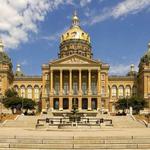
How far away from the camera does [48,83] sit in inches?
4281

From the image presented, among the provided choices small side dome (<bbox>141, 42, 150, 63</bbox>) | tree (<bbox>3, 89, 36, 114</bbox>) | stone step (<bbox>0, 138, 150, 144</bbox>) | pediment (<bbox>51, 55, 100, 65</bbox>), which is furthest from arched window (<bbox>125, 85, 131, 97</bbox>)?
stone step (<bbox>0, 138, 150, 144</bbox>)

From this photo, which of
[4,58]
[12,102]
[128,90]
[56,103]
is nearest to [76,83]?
[56,103]

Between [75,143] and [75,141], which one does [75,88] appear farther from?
[75,143]

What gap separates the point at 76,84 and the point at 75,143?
86.2 metres

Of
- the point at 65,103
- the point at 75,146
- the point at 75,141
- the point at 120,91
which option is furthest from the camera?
the point at 120,91

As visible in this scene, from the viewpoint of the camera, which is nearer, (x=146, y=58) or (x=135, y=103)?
(x=135, y=103)

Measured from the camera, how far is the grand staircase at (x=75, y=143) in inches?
835

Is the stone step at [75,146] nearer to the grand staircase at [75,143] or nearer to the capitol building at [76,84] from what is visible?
the grand staircase at [75,143]

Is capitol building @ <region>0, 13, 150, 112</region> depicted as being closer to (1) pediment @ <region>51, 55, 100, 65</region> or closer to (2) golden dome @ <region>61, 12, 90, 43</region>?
(1) pediment @ <region>51, 55, 100, 65</region>

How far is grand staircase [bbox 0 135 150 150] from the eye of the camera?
835 inches

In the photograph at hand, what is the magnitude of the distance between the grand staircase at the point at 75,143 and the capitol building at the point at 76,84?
256 feet

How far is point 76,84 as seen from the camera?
353ft

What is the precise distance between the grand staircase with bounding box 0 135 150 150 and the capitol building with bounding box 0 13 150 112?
78095 millimetres

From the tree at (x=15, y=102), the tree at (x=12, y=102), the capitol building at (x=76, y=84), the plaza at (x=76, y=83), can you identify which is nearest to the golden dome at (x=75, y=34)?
the plaza at (x=76, y=83)
